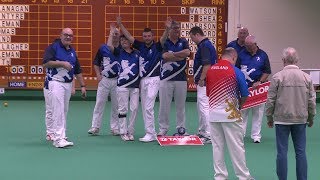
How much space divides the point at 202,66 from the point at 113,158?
88.6 inches

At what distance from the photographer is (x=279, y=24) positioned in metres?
17.1

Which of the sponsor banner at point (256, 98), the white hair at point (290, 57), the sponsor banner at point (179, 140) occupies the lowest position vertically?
the sponsor banner at point (179, 140)

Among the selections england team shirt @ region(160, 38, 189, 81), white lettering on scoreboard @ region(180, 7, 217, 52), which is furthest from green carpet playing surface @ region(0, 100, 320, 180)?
white lettering on scoreboard @ region(180, 7, 217, 52)

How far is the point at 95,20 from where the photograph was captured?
16.8 m

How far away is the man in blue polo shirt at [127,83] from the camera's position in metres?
10.7

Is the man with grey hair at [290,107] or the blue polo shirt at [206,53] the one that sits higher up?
the blue polo shirt at [206,53]

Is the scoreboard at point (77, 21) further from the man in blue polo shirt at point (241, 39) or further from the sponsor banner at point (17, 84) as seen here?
the man in blue polo shirt at point (241, 39)

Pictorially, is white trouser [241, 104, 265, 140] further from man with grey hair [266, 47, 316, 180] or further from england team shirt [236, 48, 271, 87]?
man with grey hair [266, 47, 316, 180]

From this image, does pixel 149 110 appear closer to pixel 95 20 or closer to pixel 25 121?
pixel 25 121

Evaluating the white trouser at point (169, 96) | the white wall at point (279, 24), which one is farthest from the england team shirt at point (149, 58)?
the white wall at point (279, 24)

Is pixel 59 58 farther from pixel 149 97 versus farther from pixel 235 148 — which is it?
pixel 235 148

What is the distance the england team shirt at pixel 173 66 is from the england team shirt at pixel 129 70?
46cm

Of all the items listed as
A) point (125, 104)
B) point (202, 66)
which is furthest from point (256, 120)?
point (125, 104)

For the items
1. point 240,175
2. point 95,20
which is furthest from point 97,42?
point 240,175
